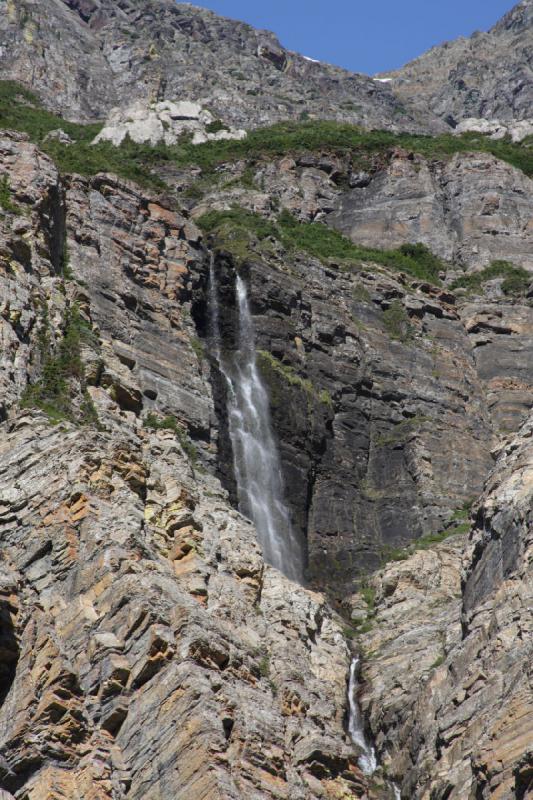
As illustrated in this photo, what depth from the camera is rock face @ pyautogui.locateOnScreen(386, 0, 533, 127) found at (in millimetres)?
120562

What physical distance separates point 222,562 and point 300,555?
13244 mm

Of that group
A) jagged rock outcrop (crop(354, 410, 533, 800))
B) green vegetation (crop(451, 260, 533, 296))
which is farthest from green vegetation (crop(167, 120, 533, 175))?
jagged rock outcrop (crop(354, 410, 533, 800))

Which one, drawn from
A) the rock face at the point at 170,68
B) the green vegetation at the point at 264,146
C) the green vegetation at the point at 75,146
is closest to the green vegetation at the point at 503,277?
the green vegetation at the point at 264,146

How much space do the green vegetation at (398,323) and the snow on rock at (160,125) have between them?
27.7 m

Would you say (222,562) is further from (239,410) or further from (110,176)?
(110,176)

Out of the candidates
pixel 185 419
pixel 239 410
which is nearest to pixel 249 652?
pixel 185 419

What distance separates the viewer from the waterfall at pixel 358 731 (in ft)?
96.8

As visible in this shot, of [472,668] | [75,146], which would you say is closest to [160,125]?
[75,146]

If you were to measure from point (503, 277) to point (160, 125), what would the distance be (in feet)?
96.3

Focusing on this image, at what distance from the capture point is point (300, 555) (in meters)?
41.5

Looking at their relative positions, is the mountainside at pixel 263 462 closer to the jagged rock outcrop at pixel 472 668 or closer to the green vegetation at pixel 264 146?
the jagged rock outcrop at pixel 472 668

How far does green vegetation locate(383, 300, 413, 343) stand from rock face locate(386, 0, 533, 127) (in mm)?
65181

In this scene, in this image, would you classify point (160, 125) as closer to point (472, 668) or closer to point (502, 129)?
point (502, 129)

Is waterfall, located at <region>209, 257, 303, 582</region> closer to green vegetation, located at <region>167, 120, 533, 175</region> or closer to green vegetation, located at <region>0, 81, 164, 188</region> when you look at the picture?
green vegetation, located at <region>0, 81, 164, 188</region>
